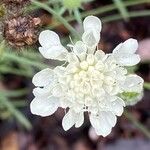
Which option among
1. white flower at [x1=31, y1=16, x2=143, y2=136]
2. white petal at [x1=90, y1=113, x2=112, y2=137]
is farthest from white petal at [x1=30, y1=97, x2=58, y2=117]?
white petal at [x1=90, y1=113, x2=112, y2=137]

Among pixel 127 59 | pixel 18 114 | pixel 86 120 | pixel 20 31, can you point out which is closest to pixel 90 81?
pixel 127 59

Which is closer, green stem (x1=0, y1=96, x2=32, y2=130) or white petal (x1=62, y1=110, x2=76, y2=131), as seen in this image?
white petal (x1=62, y1=110, x2=76, y2=131)

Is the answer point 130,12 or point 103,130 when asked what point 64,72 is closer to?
point 103,130

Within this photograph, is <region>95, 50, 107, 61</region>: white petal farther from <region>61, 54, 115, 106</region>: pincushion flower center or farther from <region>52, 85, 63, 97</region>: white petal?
<region>52, 85, 63, 97</region>: white petal

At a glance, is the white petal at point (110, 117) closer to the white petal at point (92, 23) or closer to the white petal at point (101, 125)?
the white petal at point (101, 125)

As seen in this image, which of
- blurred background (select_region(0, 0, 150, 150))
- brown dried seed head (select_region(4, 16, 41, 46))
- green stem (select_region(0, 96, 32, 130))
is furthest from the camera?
blurred background (select_region(0, 0, 150, 150))

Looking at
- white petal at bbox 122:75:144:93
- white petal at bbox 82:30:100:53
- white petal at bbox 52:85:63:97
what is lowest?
white petal at bbox 52:85:63:97

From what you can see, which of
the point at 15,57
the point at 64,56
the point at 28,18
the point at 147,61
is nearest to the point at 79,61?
the point at 64,56
